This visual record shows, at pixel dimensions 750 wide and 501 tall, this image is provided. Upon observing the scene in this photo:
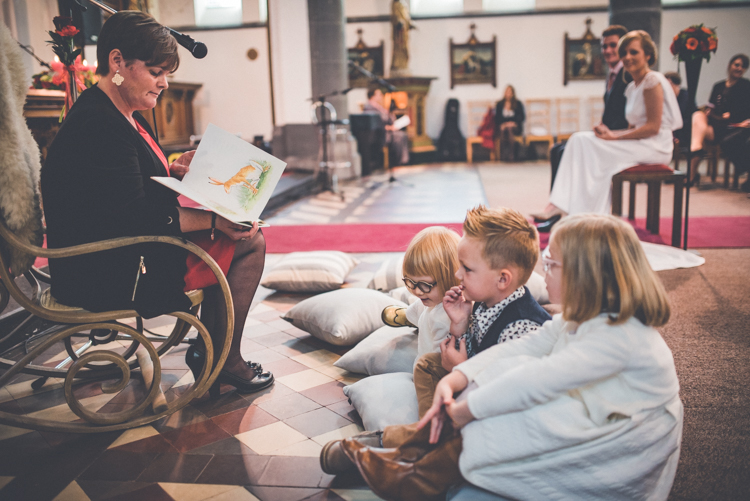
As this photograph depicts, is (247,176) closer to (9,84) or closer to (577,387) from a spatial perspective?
(9,84)

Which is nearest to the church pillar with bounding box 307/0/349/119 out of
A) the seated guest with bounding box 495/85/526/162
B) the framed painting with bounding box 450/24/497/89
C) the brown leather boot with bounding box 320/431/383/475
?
the seated guest with bounding box 495/85/526/162

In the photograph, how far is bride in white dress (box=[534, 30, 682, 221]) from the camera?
4184 millimetres

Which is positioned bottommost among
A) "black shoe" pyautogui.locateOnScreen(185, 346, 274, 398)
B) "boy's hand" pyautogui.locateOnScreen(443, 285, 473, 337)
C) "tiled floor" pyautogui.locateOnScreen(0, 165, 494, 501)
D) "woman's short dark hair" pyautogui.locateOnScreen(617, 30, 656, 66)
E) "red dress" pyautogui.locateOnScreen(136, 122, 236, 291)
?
"tiled floor" pyautogui.locateOnScreen(0, 165, 494, 501)

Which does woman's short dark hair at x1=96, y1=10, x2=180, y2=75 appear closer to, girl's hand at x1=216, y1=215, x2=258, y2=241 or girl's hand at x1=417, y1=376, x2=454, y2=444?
girl's hand at x1=216, y1=215, x2=258, y2=241

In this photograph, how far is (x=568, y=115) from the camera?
12930mm

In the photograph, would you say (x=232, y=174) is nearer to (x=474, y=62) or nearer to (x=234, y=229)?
(x=234, y=229)

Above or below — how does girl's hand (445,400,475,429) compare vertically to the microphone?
below

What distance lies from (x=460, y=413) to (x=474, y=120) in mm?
12376

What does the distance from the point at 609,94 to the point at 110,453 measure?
14.0ft

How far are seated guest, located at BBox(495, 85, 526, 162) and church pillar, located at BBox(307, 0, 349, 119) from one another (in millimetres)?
4385

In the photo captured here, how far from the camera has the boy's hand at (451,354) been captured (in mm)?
1577

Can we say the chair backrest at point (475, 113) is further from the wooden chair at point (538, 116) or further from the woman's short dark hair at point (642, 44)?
the woman's short dark hair at point (642, 44)

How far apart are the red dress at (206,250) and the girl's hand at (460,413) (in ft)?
3.13

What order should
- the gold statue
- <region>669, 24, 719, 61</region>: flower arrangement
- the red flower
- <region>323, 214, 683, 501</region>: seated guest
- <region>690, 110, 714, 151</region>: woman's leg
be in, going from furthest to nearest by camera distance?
the gold statue < <region>690, 110, 714, 151</region>: woman's leg < <region>669, 24, 719, 61</region>: flower arrangement < the red flower < <region>323, 214, 683, 501</region>: seated guest
